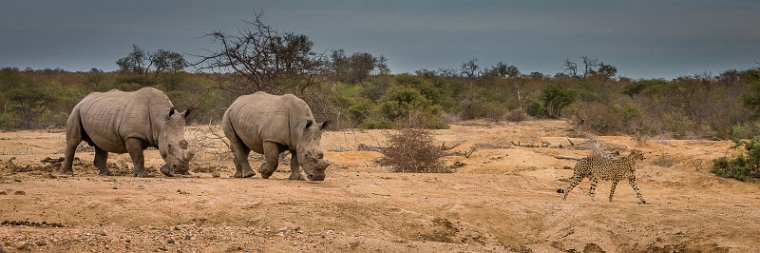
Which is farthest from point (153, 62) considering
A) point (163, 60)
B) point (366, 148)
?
point (366, 148)

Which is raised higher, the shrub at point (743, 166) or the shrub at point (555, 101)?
the shrub at point (555, 101)

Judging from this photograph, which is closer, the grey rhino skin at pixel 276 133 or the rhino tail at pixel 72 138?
the grey rhino skin at pixel 276 133

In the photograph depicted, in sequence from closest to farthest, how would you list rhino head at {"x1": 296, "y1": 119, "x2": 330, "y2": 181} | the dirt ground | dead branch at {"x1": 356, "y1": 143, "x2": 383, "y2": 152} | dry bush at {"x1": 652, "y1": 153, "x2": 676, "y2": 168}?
the dirt ground
rhino head at {"x1": 296, "y1": 119, "x2": 330, "y2": 181}
dry bush at {"x1": 652, "y1": 153, "x2": 676, "y2": 168}
dead branch at {"x1": 356, "y1": 143, "x2": 383, "y2": 152}

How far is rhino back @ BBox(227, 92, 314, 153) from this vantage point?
14.4 m

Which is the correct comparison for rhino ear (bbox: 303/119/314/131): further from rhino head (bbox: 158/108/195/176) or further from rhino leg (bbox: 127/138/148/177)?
rhino leg (bbox: 127/138/148/177)

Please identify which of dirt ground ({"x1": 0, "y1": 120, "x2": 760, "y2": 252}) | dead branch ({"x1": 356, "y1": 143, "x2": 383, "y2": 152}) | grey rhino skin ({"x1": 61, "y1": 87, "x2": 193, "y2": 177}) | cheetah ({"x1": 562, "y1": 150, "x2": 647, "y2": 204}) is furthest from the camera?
dead branch ({"x1": 356, "y1": 143, "x2": 383, "y2": 152})

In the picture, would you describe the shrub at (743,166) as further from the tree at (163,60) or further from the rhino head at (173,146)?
the tree at (163,60)

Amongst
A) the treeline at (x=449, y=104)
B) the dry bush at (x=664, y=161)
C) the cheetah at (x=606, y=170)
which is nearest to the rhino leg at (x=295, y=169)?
the cheetah at (x=606, y=170)

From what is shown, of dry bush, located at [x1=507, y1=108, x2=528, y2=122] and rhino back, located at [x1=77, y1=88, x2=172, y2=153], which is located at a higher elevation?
rhino back, located at [x1=77, y1=88, x2=172, y2=153]

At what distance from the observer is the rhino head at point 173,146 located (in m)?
14.2

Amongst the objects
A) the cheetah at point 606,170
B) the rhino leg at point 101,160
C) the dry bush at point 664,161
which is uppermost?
the cheetah at point 606,170

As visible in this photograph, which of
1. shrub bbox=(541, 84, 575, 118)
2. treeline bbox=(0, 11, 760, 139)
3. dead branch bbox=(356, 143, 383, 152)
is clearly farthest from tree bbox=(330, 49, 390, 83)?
dead branch bbox=(356, 143, 383, 152)

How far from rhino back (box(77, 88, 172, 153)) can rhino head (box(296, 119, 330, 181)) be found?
2.16m

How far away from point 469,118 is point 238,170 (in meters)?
23.9
